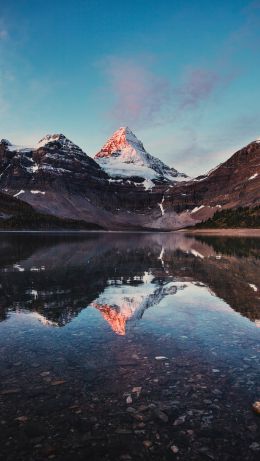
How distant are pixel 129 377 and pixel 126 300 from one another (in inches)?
488

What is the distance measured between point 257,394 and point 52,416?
6.04 meters

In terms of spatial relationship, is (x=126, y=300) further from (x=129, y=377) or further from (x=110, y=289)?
(x=129, y=377)

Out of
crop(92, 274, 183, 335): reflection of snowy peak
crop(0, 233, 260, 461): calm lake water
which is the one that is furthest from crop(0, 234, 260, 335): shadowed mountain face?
crop(0, 233, 260, 461): calm lake water

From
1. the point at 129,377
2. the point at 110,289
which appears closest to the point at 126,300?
the point at 110,289

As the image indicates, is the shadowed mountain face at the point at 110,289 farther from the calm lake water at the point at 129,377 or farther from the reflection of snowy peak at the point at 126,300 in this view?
the calm lake water at the point at 129,377

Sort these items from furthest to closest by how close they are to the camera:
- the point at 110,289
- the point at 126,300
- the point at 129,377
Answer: the point at 110,289, the point at 126,300, the point at 129,377

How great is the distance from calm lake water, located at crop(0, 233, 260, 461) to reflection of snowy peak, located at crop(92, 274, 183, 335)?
A: 11cm

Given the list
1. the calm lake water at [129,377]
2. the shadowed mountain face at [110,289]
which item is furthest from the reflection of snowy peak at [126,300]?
the calm lake water at [129,377]

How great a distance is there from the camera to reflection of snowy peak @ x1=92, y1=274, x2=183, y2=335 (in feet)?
67.7

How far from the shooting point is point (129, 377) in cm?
1285

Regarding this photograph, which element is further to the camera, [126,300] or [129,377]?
[126,300]

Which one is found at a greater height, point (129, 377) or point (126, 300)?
point (126, 300)

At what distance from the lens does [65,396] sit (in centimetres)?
1141

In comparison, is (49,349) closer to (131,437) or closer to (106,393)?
(106,393)
